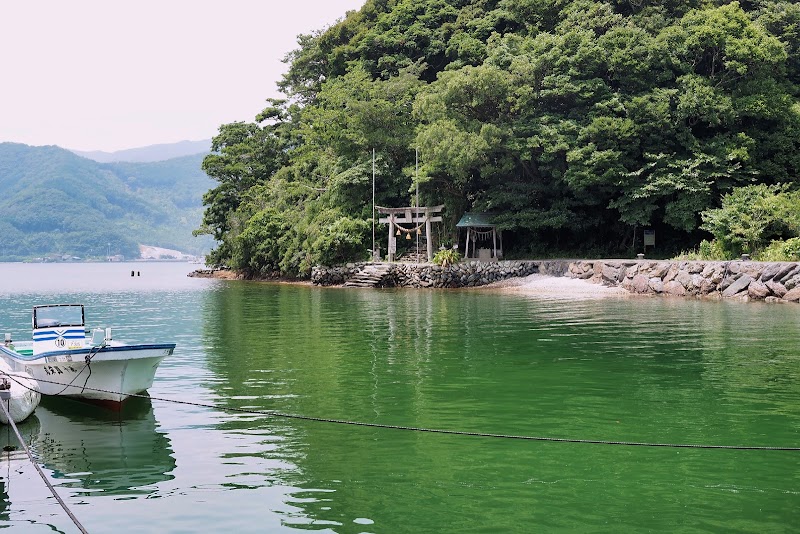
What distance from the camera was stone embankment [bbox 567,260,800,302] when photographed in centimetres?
3142

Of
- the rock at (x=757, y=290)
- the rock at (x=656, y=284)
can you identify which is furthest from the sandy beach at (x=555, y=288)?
the rock at (x=757, y=290)

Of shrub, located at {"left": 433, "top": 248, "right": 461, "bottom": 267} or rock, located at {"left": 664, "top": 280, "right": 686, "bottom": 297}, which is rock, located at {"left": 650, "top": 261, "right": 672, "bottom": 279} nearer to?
rock, located at {"left": 664, "top": 280, "right": 686, "bottom": 297}

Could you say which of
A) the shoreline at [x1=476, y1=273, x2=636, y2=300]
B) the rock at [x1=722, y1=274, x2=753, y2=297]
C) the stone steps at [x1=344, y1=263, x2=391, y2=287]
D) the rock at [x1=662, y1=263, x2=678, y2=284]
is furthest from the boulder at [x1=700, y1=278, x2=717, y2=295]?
the stone steps at [x1=344, y1=263, x2=391, y2=287]

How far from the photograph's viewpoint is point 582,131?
136 feet

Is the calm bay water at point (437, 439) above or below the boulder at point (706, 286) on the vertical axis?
below

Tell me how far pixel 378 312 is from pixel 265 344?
9.17m

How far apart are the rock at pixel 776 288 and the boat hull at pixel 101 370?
87.2ft

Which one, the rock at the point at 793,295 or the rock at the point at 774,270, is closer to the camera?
the rock at the point at 793,295

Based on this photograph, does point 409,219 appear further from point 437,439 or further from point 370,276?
point 437,439

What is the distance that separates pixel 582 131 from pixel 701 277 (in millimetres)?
10946

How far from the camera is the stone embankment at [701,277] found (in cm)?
3142

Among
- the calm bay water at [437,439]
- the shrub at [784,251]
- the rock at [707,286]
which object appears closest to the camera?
the calm bay water at [437,439]

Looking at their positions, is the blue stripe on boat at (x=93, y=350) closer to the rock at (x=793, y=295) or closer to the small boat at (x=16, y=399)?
the small boat at (x=16, y=399)

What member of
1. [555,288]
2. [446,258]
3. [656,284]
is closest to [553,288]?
[555,288]
